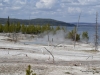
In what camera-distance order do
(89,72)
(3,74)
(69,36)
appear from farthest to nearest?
(69,36) < (89,72) < (3,74)

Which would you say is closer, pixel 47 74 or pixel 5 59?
A: pixel 47 74

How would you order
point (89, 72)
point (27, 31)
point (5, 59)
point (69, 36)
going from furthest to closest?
point (27, 31) < point (69, 36) < point (5, 59) < point (89, 72)

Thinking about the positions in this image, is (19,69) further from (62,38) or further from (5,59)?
(62,38)

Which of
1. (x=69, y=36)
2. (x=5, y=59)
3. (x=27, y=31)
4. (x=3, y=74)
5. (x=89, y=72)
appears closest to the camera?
(x=3, y=74)

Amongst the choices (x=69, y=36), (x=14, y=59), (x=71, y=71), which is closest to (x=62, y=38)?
(x=69, y=36)

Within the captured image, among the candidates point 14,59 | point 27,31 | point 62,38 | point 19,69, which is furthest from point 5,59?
point 27,31

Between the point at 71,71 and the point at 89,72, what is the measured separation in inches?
51.5

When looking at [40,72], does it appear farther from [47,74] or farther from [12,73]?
[12,73]

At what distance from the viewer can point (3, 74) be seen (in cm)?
1773

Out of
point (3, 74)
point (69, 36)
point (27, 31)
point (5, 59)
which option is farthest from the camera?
point (27, 31)

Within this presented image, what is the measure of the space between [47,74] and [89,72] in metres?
3.22

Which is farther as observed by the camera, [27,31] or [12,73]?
[27,31]

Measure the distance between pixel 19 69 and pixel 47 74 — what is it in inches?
96.4

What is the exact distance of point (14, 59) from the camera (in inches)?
990
